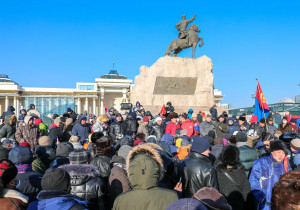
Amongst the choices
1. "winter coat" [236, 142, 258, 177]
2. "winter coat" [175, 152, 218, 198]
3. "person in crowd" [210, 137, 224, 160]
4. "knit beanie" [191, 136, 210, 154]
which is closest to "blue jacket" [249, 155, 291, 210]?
"winter coat" [175, 152, 218, 198]

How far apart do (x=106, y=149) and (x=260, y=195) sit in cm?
184

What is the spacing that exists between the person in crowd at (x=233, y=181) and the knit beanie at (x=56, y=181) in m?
1.64

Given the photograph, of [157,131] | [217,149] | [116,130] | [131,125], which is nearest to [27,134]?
[116,130]

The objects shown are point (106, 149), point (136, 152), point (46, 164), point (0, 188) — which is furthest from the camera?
point (46, 164)

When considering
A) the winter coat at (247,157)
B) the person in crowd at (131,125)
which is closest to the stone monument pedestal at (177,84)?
the person in crowd at (131,125)

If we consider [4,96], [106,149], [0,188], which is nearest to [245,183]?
[106,149]

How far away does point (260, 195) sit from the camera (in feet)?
9.83

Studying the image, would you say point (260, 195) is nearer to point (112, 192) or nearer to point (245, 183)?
point (245, 183)

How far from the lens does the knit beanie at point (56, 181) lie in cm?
212

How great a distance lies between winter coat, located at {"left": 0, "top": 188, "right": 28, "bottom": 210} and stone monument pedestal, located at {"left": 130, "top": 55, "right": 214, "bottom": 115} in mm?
12291

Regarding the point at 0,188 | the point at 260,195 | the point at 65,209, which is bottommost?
the point at 260,195

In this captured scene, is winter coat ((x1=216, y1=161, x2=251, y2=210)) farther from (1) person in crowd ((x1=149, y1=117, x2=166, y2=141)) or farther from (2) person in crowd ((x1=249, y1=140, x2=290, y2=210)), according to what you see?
(1) person in crowd ((x1=149, y1=117, x2=166, y2=141))

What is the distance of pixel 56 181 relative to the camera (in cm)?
213

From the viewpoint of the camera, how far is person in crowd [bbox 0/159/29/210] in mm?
1912
